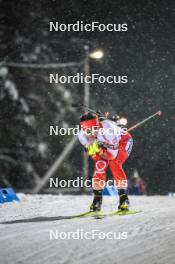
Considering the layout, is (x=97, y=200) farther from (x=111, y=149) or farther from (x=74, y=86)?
(x=74, y=86)

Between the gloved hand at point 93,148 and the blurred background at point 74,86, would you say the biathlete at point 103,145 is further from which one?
the blurred background at point 74,86

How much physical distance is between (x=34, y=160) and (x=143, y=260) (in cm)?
1840

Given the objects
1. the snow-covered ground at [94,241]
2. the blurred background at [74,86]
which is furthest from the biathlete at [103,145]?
the blurred background at [74,86]

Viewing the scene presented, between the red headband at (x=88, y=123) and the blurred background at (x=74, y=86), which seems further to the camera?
the blurred background at (x=74, y=86)

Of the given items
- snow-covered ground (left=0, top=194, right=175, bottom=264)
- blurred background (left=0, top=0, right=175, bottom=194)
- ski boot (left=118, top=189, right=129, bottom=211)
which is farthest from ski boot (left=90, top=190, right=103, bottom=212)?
blurred background (left=0, top=0, right=175, bottom=194)

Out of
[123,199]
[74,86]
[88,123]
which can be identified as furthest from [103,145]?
[74,86]

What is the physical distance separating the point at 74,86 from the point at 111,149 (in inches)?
681

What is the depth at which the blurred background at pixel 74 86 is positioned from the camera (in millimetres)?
21422

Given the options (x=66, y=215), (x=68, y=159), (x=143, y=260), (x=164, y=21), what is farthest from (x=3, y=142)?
(x=143, y=260)

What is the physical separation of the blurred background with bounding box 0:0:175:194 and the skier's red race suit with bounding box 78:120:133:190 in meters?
12.7

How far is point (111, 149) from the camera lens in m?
7.26

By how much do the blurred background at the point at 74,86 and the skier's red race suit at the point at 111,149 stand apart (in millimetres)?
12716

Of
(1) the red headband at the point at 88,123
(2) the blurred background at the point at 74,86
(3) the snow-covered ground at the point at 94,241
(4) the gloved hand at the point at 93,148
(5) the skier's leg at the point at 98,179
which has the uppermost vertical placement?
(2) the blurred background at the point at 74,86

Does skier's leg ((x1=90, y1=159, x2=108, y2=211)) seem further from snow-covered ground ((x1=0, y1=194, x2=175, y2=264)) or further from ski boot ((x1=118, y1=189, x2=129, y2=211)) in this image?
snow-covered ground ((x1=0, y1=194, x2=175, y2=264))
